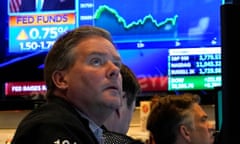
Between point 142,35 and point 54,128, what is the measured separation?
6.66 ft

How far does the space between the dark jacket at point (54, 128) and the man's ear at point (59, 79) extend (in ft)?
→ 0.22

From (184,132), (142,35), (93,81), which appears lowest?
(184,132)

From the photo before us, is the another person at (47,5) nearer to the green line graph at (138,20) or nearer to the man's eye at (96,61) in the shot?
the green line graph at (138,20)

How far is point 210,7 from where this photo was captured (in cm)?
285

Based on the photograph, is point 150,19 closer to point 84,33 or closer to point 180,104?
point 180,104

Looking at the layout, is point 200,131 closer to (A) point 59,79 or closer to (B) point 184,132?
(B) point 184,132

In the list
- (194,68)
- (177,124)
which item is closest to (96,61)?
(177,124)

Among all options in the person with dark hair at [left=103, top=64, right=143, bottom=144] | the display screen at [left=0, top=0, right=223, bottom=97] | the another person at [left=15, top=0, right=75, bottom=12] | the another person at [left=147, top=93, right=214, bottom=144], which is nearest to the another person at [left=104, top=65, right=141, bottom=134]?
the person with dark hair at [left=103, top=64, right=143, bottom=144]

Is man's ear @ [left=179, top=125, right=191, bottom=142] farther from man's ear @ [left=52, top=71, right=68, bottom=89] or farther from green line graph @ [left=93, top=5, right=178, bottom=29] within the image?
man's ear @ [left=52, top=71, right=68, bottom=89]

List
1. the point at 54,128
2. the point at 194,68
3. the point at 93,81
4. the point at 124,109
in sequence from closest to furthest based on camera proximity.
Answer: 1. the point at 54,128
2. the point at 93,81
3. the point at 124,109
4. the point at 194,68

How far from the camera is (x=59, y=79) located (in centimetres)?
110

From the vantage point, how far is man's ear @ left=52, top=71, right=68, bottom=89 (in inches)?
43.2

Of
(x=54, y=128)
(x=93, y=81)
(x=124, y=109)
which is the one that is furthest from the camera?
(x=124, y=109)

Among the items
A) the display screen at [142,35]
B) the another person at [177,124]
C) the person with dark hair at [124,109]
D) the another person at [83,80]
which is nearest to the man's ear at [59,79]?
the another person at [83,80]
